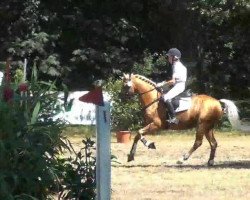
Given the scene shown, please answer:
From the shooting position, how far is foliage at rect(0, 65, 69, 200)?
6586 mm

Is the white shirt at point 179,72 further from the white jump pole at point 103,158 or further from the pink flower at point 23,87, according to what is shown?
the white jump pole at point 103,158

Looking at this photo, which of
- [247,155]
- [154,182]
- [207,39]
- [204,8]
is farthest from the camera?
[207,39]

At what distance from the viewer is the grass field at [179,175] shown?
451 inches

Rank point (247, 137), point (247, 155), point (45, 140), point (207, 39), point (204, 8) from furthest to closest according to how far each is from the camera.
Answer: point (207, 39)
point (204, 8)
point (247, 137)
point (247, 155)
point (45, 140)

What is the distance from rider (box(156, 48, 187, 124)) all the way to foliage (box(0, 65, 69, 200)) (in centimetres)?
905

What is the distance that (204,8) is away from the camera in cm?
3572

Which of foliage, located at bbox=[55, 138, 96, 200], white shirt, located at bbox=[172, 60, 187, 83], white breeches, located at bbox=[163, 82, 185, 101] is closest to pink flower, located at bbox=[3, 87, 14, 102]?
foliage, located at bbox=[55, 138, 96, 200]

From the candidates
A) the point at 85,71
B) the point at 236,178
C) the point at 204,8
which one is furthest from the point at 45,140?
the point at 85,71

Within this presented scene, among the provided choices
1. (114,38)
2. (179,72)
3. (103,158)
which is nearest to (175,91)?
(179,72)

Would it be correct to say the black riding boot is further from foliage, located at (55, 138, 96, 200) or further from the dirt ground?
foliage, located at (55, 138, 96, 200)

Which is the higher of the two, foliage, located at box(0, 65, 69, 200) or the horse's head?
the horse's head

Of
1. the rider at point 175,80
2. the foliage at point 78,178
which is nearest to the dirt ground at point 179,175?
the rider at point 175,80

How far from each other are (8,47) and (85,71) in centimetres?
385

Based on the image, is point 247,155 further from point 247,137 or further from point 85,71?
point 85,71
